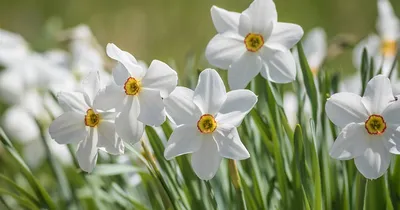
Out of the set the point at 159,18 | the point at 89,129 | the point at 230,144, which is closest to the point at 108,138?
the point at 89,129

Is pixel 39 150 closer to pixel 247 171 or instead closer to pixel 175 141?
pixel 247 171

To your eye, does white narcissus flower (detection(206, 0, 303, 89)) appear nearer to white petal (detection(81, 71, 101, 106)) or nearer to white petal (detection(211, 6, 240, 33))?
white petal (detection(211, 6, 240, 33))

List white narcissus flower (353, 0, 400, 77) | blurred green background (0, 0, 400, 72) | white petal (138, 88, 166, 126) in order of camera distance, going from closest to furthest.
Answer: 1. white petal (138, 88, 166, 126)
2. white narcissus flower (353, 0, 400, 77)
3. blurred green background (0, 0, 400, 72)

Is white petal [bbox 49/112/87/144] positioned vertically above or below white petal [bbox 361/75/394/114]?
above

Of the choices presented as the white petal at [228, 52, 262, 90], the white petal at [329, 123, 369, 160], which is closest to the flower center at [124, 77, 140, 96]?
the white petal at [228, 52, 262, 90]

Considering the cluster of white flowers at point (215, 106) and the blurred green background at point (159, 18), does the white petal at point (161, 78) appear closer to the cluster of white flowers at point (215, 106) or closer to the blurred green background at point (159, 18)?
the cluster of white flowers at point (215, 106)

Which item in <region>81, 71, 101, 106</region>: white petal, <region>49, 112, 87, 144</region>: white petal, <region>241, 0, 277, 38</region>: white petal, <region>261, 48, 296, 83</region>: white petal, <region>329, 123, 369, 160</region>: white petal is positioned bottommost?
<region>329, 123, 369, 160</region>: white petal

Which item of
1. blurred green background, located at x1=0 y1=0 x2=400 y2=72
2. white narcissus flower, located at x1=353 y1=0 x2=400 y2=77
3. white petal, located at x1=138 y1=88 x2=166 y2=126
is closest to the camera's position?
white petal, located at x1=138 y1=88 x2=166 y2=126
